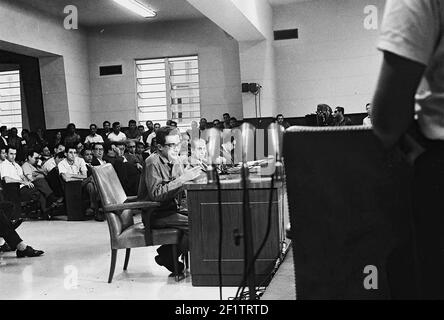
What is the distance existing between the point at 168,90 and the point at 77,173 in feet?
15.3

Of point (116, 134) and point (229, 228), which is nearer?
point (229, 228)

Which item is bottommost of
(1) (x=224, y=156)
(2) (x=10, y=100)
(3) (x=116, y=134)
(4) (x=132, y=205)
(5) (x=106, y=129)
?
(4) (x=132, y=205)

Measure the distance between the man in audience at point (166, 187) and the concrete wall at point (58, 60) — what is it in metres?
7.24

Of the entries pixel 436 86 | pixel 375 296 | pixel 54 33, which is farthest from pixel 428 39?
pixel 54 33

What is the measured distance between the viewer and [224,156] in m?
5.78

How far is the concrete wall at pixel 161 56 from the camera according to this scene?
1187cm

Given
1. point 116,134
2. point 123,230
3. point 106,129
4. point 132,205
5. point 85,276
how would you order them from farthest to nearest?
point 106,129, point 116,134, point 85,276, point 123,230, point 132,205

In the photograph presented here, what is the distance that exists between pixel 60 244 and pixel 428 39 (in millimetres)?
5342

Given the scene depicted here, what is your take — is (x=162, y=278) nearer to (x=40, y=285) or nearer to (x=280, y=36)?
(x=40, y=285)

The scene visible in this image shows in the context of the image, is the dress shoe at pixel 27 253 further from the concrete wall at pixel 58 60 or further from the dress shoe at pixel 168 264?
the concrete wall at pixel 58 60

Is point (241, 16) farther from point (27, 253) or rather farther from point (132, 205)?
point (132, 205)

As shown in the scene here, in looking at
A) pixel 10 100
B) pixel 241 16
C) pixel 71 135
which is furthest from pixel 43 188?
pixel 10 100

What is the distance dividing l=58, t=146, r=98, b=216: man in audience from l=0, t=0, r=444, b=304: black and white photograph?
0.11ft

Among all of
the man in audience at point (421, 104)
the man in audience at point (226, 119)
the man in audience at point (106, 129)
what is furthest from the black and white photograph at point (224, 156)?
the man in audience at point (106, 129)
